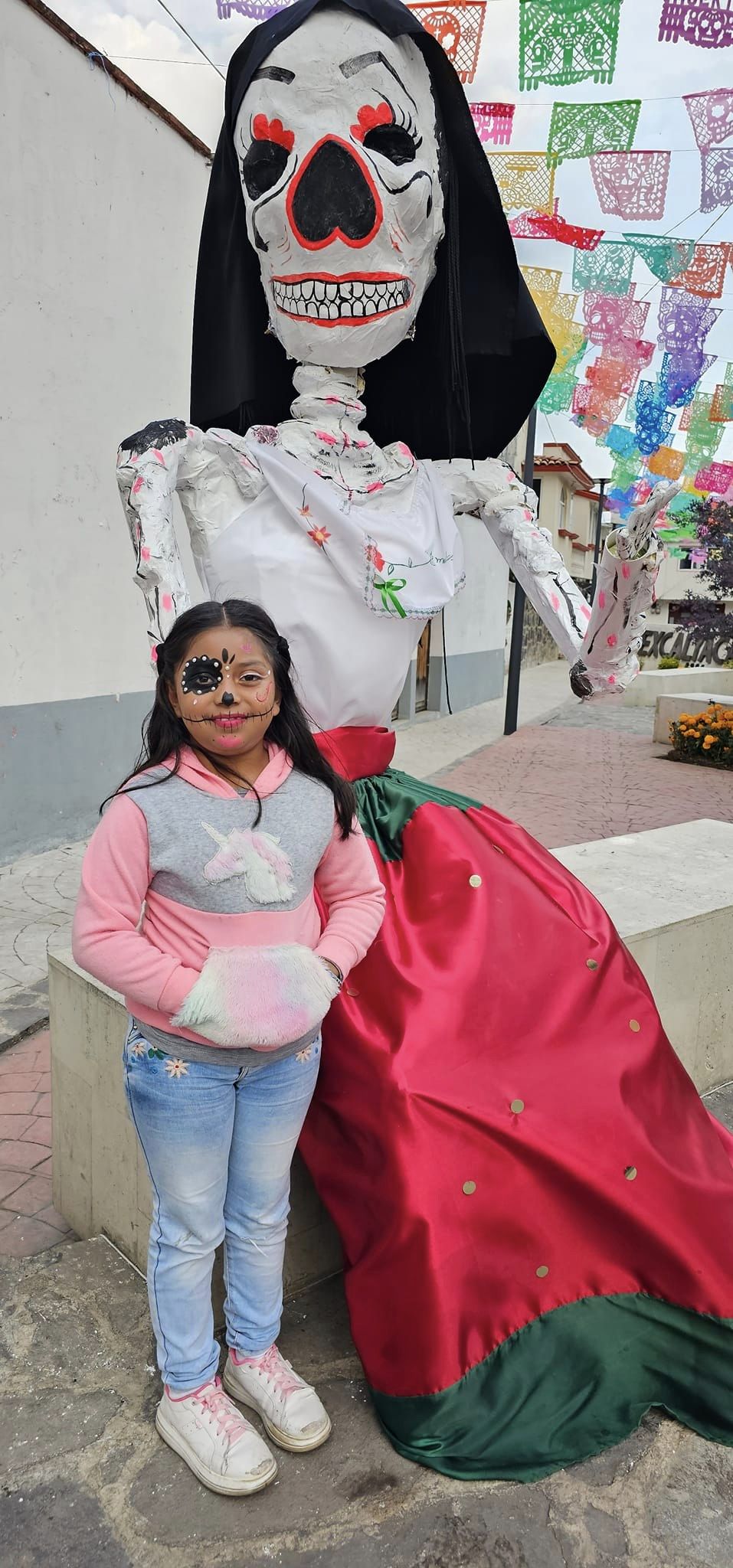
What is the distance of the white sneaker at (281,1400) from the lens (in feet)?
5.08

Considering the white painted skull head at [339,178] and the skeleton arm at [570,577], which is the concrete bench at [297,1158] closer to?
the skeleton arm at [570,577]

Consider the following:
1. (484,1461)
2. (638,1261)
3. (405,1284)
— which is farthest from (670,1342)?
(405,1284)

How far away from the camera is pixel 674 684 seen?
45.8ft

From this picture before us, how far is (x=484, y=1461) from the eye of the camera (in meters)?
1.51

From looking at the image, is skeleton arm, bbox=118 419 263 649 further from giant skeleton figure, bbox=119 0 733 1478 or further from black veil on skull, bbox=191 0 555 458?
black veil on skull, bbox=191 0 555 458

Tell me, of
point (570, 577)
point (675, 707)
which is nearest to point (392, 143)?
point (570, 577)

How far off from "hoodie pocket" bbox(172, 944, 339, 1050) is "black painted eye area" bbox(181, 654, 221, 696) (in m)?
0.37

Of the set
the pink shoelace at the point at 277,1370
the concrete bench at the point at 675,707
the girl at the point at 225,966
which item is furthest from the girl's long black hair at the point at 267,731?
the concrete bench at the point at 675,707

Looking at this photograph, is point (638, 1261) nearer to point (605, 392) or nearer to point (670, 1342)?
point (670, 1342)

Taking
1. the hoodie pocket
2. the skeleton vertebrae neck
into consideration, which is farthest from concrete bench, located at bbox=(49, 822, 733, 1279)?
the skeleton vertebrae neck

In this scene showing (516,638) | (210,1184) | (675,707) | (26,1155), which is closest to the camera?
(210,1184)

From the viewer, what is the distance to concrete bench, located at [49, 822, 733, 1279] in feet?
6.39

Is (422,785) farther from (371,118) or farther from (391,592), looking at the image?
(371,118)

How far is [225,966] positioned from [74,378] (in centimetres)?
472
